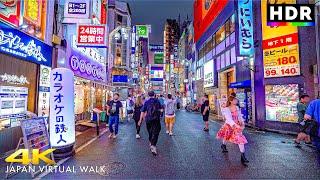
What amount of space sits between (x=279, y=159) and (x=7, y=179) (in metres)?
6.60

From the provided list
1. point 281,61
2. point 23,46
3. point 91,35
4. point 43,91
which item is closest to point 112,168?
point 23,46

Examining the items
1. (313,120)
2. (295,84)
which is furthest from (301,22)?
(313,120)

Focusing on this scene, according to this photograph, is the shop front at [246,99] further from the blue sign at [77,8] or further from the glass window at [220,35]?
the blue sign at [77,8]

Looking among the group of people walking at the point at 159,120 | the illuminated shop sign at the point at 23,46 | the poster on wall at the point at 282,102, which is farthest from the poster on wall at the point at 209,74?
the illuminated shop sign at the point at 23,46

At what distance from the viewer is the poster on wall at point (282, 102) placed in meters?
14.0

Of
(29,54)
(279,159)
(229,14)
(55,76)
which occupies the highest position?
(229,14)

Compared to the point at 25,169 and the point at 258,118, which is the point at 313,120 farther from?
the point at 258,118

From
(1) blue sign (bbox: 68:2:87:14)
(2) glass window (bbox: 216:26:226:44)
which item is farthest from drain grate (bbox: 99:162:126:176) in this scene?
(2) glass window (bbox: 216:26:226:44)

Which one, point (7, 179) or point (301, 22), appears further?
point (301, 22)

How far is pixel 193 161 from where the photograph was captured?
7012 millimetres

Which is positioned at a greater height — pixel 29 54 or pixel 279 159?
pixel 29 54

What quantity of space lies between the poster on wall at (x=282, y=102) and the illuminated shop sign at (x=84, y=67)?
11274mm

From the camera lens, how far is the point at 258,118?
1662 cm

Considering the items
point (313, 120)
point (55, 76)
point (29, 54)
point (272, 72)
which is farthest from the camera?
point (272, 72)
